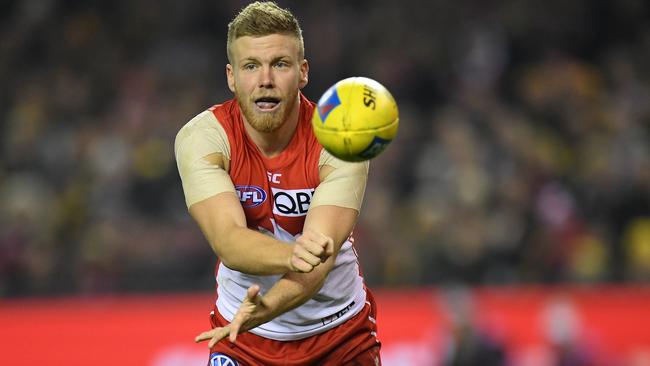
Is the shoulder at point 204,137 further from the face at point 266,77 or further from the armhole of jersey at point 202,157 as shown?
the face at point 266,77

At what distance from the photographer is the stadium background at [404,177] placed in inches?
407

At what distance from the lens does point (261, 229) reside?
573 centimetres

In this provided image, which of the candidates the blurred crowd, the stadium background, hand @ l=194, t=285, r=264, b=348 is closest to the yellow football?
hand @ l=194, t=285, r=264, b=348

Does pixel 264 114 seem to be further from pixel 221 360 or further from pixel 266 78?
pixel 221 360

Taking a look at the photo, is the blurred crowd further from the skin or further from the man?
the skin

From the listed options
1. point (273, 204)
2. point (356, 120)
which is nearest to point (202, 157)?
point (273, 204)

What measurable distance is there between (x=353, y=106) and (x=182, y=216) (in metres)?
8.01

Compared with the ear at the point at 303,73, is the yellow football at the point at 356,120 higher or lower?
lower

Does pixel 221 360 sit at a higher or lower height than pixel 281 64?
lower

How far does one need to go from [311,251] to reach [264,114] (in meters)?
0.98

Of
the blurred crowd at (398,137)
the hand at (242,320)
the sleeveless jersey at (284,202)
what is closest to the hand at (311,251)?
the hand at (242,320)

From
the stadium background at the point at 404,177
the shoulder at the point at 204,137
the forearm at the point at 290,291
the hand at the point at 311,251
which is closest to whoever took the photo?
the hand at the point at 311,251

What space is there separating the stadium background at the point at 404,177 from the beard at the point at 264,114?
4.73 m

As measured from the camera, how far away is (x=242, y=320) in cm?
500
